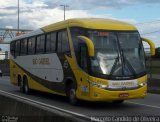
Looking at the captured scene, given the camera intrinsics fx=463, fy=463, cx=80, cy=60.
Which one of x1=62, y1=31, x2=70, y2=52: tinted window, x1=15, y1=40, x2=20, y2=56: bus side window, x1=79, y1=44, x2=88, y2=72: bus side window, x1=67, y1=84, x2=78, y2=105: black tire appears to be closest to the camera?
x1=79, y1=44, x2=88, y2=72: bus side window

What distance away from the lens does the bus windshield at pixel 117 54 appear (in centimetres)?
1597

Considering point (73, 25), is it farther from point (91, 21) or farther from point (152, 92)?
Result: point (152, 92)

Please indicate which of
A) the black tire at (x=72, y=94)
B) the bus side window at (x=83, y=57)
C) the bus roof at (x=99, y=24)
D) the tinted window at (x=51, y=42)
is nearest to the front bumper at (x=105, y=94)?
the bus side window at (x=83, y=57)

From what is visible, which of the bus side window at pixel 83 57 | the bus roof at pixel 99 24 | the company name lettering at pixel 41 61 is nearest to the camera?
the bus side window at pixel 83 57

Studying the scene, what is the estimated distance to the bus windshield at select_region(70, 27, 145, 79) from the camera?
15969 mm

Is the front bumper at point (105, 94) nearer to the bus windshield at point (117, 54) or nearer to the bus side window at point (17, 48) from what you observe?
the bus windshield at point (117, 54)

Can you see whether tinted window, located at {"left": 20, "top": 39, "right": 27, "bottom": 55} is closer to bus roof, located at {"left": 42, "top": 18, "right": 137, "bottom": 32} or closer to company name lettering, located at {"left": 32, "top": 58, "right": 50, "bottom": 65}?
company name lettering, located at {"left": 32, "top": 58, "right": 50, "bottom": 65}

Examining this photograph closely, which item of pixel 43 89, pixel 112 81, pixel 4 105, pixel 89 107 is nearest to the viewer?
pixel 4 105

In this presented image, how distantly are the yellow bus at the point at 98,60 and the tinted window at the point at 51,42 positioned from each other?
0.14 ft

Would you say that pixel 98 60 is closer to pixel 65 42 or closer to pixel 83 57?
pixel 83 57

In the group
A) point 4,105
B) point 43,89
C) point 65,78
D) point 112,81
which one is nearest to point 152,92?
point 43,89

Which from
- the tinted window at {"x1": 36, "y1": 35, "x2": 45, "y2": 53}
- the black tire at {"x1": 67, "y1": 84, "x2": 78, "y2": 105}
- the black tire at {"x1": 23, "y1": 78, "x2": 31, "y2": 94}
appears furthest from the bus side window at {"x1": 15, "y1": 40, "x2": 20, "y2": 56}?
the black tire at {"x1": 67, "y1": 84, "x2": 78, "y2": 105}

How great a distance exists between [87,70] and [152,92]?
10216mm

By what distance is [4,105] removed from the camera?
12.8 m
